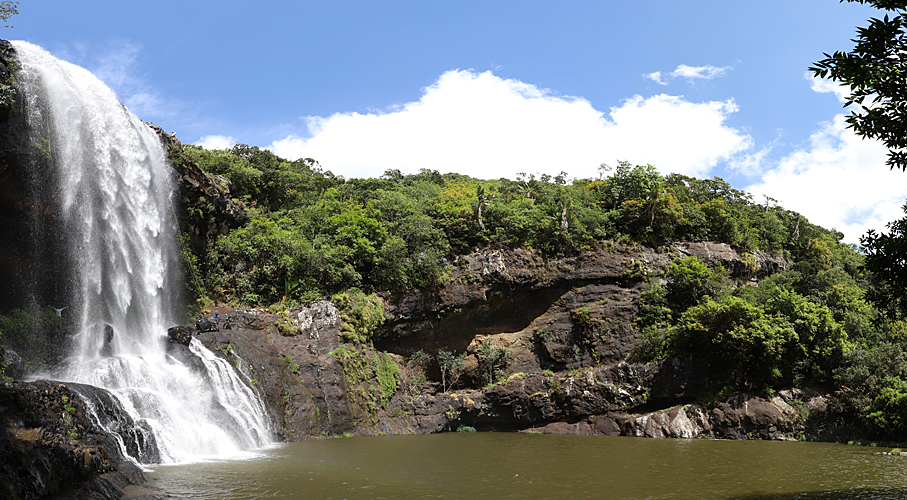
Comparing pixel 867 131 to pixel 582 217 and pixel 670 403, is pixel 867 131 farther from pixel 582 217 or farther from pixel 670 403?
pixel 582 217

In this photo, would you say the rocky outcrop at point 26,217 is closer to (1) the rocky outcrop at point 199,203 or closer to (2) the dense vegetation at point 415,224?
(1) the rocky outcrop at point 199,203

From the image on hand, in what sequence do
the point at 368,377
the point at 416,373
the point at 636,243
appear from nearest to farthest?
the point at 368,377 < the point at 416,373 < the point at 636,243

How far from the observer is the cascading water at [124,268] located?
16.2m

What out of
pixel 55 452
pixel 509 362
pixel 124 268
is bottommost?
pixel 55 452

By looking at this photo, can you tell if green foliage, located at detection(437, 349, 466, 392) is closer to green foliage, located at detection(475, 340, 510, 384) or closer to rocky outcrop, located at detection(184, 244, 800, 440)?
rocky outcrop, located at detection(184, 244, 800, 440)

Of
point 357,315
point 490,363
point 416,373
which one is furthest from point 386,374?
point 490,363

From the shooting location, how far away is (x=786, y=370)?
24.5 m

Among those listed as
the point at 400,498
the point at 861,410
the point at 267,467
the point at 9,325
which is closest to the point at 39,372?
the point at 9,325

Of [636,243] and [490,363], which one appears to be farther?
[636,243]

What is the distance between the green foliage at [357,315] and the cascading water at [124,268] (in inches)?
265

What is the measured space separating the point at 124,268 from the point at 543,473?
1903 centimetres

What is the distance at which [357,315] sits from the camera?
1046 inches

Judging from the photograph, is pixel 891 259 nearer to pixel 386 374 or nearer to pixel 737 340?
pixel 737 340

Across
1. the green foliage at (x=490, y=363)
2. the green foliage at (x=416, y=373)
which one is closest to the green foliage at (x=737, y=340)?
the green foliage at (x=490, y=363)
